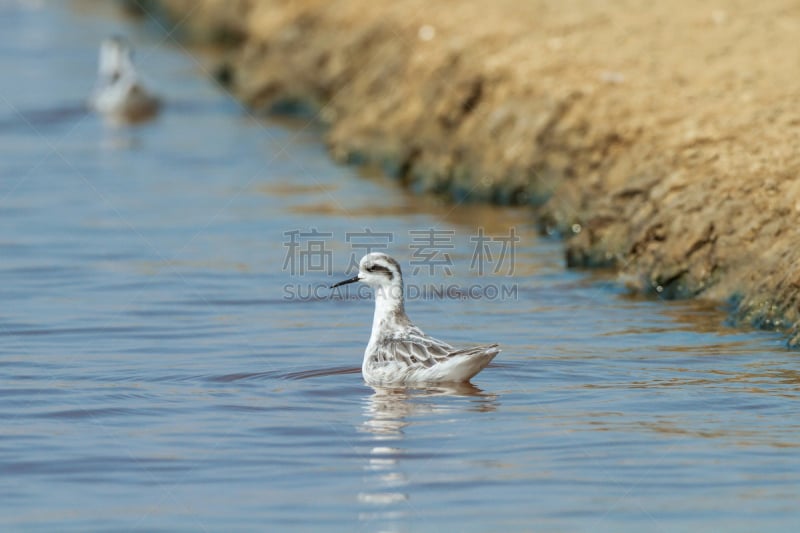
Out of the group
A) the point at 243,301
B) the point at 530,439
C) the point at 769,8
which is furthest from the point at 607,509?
the point at 769,8

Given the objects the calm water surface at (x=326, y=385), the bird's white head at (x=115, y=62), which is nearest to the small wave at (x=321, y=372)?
the calm water surface at (x=326, y=385)

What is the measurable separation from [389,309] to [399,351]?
0.63 meters

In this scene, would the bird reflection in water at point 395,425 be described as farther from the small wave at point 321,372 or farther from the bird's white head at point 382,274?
the bird's white head at point 382,274

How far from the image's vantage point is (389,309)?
42.1 feet

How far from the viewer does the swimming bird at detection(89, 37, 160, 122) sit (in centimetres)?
2833

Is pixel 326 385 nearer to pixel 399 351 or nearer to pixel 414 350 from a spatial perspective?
pixel 399 351

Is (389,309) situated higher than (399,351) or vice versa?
(389,309)

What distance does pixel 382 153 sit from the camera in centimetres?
2264

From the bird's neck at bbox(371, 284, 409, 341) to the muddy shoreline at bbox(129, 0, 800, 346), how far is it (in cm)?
321

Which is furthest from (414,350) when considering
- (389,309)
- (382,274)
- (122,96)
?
(122,96)

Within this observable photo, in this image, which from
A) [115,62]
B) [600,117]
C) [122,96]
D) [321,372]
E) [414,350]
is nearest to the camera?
[414,350]

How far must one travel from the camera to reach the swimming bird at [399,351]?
11.9 meters

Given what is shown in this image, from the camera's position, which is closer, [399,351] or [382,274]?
[399,351]

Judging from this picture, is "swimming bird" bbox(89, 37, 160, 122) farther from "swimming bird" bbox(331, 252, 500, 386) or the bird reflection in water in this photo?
the bird reflection in water
